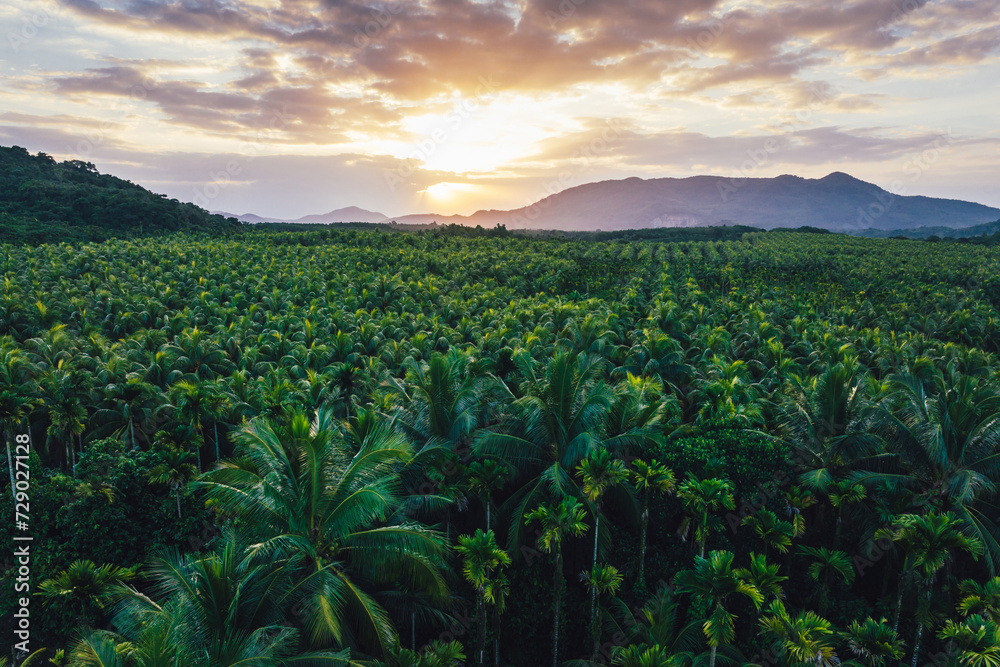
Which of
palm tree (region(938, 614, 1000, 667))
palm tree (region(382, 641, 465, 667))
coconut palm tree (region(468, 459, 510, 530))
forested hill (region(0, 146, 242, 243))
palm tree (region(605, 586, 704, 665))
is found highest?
forested hill (region(0, 146, 242, 243))

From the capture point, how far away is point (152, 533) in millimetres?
22344

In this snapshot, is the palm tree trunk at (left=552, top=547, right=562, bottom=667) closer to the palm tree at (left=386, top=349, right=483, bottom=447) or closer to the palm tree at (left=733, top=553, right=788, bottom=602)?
the palm tree at (left=386, top=349, right=483, bottom=447)

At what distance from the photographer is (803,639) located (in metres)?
13.6

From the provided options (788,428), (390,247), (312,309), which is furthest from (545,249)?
(788,428)

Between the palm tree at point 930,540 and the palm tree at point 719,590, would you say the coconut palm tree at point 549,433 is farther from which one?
the palm tree at point 930,540

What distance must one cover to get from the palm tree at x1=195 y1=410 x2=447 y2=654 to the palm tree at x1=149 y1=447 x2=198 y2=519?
9.25m

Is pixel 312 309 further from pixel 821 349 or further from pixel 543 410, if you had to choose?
pixel 821 349

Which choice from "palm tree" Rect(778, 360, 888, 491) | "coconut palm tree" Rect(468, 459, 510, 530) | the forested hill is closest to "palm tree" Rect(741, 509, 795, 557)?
"palm tree" Rect(778, 360, 888, 491)

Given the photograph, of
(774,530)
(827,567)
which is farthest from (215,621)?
(827,567)

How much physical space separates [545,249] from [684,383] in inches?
3091

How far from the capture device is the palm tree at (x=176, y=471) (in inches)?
870

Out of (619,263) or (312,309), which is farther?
(619,263)

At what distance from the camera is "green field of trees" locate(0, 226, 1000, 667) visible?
14039 millimetres

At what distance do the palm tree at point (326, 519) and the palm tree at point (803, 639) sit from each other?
9033 mm
